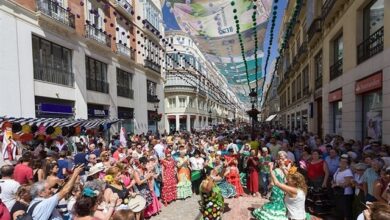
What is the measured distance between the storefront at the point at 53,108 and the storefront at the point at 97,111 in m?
2.02

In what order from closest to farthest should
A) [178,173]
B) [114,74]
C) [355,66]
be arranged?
[178,173], [355,66], [114,74]

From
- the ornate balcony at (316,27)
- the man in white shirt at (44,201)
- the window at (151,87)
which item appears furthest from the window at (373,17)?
the window at (151,87)

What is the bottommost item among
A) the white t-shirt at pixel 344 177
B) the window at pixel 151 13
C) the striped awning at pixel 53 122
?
the white t-shirt at pixel 344 177

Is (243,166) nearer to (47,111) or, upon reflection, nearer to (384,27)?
(384,27)

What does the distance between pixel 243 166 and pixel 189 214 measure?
3.20 metres

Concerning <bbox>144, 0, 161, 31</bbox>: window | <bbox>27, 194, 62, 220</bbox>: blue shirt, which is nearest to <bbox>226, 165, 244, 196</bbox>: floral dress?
<bbox>27, 194, 62, 220</bbox>: blue shirt

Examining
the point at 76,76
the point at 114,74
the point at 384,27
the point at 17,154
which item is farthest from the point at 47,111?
the point at 384,27

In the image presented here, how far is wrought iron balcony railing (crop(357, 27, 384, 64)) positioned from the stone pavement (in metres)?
6.37

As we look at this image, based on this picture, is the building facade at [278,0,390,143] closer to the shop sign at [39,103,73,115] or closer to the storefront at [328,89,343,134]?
the storefront at [328,89,343,134]

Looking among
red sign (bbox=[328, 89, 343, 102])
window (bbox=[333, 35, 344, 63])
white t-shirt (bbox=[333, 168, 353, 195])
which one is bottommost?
white t-shirt (bbox=[333, 168, 353, 195])

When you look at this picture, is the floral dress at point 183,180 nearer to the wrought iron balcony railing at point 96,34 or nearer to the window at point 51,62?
the window at point 51,62

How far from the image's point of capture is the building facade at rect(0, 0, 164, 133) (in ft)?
40.2

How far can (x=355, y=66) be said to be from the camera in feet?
36.9

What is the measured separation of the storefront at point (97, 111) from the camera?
1842cm
